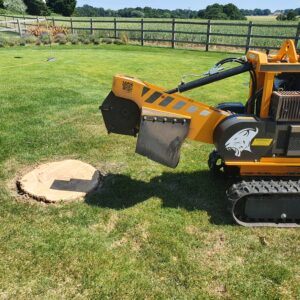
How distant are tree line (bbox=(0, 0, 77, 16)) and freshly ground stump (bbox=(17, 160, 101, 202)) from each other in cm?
7133

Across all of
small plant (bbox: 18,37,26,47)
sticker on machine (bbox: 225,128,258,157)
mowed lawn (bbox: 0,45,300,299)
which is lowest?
mowed lawn (bbox: 0,45,300,299)

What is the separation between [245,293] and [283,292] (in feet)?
1.24

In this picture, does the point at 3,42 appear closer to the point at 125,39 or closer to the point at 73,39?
the point at 73,39

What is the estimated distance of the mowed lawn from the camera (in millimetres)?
3781

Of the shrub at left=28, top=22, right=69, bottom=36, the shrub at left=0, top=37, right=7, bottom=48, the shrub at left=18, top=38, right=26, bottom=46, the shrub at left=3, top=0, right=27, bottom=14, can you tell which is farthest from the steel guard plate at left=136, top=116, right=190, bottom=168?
the shrub at left=3, top=0, right=27, bottom=14

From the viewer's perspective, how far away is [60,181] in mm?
5672

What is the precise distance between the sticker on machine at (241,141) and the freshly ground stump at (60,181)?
2147mm

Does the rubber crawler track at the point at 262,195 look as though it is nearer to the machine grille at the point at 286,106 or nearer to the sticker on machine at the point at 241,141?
the sticker on machine at the point at 241,141

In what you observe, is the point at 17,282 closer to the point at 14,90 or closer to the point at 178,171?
the point at 178,171

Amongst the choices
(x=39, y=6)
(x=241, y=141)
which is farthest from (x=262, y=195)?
(x=39, y=6)

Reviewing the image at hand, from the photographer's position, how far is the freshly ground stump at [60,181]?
17.5ft

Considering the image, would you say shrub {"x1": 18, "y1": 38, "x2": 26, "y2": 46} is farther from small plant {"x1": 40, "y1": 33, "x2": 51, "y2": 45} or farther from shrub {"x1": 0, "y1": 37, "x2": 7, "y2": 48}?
small plant {"x1": 40, "y1": 33, "x2": 51, "y2": 45}

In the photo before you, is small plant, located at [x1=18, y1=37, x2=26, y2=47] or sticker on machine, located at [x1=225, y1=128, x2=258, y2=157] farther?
small plant, located at [x1=18, y1=37, x2=26, y2=47]

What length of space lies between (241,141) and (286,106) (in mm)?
647
